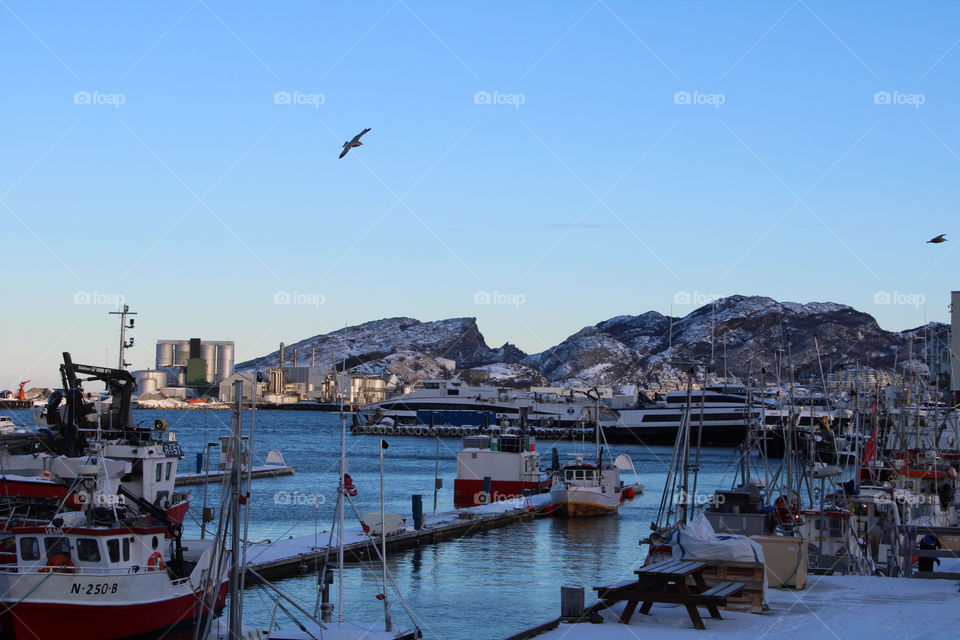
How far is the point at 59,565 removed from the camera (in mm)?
19828

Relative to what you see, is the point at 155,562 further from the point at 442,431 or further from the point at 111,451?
the point at 442,431

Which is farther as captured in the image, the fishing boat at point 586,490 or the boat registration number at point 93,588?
the fishing boat at point 586,490

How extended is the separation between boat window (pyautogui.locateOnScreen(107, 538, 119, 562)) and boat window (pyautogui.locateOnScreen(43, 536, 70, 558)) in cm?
67

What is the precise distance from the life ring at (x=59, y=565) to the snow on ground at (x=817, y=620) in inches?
365

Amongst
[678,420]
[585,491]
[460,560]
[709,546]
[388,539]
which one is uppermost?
[678,420]

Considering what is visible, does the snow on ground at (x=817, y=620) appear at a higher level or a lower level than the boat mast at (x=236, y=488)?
lower

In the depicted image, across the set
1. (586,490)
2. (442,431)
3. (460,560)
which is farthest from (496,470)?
(442,431)

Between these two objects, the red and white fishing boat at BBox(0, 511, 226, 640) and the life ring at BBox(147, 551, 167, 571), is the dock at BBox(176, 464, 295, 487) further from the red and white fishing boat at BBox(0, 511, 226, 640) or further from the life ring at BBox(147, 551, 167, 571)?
the red and white fishing boat at BBox(0, 511, 226, 640)

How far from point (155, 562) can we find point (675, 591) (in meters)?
10.1

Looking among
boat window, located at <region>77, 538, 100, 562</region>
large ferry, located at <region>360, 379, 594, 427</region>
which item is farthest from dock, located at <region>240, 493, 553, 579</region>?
large ferry, located at <region>360, 379, 594, 427</region>

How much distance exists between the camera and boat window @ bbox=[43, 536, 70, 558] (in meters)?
19.8

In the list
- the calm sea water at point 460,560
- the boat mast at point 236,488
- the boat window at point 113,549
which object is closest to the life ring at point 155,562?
the boat window at point 113,549

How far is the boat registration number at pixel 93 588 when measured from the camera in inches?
779

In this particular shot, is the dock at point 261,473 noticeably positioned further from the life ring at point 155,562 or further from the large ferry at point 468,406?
the large ferry at point 468,406
